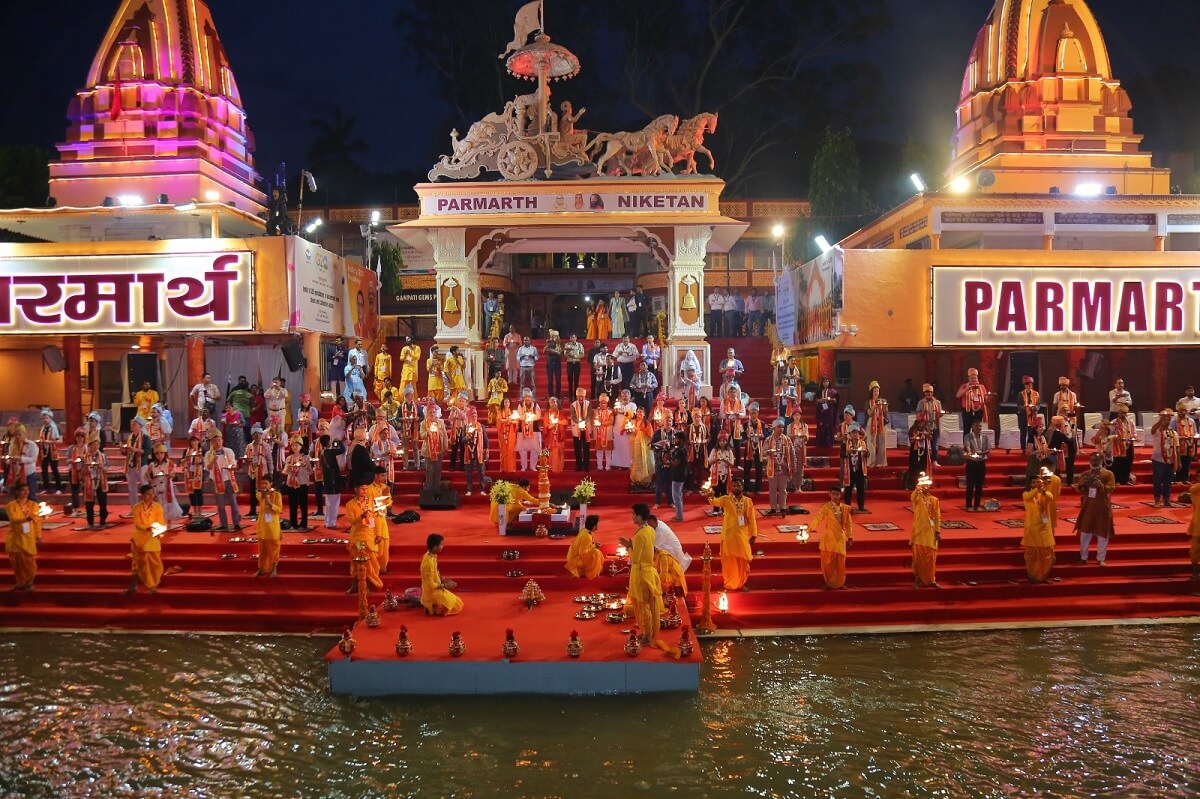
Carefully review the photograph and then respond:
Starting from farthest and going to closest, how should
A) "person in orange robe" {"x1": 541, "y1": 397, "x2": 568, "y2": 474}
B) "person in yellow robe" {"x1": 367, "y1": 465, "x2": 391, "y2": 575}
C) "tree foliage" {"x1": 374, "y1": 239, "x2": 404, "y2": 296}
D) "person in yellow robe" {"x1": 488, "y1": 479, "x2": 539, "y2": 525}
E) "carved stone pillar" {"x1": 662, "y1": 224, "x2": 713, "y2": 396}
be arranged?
"tree foliage" {"x1": 374, "y1": 239, "x2": 404, "y2": 296}
"carved stone pillar" {"x1": 662, "y1": 224, "x2": 713, "y2": 396}
"person in orange robe" {"x1": 541, "y1": 397, "x2": 568, "y2": 474}
"person in yellow robe" {"x1": 488, "y1": 479, "x2": 539, "y2": 525}
"person in yellow robe" {"x1": 367, "y1": 465, "x2": 391, "y2": 575}

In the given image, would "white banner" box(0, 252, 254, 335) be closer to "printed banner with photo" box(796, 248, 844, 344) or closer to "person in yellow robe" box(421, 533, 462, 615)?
"person in yellow robe" box(421, 533, 462, 615)

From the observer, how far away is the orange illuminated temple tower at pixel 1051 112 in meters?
21.8

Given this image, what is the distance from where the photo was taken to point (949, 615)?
1021cm

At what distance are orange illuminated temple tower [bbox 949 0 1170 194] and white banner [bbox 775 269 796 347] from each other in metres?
5.34

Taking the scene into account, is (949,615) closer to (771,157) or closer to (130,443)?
(130,443)

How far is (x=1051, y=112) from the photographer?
2220cm

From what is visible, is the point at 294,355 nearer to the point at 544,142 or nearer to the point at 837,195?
the point at 544,142

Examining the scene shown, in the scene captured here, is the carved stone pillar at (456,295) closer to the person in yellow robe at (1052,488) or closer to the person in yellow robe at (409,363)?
the person in yellow robe at (409,363)

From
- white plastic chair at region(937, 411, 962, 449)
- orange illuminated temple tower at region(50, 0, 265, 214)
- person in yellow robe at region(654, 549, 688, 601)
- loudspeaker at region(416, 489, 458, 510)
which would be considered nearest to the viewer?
person in yellow robe at region(654, 549, 688, 601)

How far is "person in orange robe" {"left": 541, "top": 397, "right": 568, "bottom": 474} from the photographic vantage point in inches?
587

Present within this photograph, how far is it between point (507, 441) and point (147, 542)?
6.01 meters

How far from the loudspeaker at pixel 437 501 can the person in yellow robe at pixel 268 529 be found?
313cm

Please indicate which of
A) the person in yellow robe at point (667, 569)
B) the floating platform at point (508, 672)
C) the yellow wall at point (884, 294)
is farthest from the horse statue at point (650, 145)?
the floating platform at point (508, 672)

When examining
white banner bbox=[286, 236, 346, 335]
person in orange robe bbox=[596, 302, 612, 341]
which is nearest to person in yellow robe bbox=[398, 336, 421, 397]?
white banner bbox=[286, 236, 346, 335]
